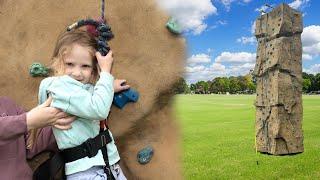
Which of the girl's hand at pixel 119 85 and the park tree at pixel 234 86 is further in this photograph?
the park tree at pixel 234 86

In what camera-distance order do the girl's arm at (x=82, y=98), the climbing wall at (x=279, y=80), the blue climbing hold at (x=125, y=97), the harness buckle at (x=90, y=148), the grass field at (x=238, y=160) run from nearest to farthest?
the girl's arm at (x=82, y=98), the harness buckle at (x=90, y=148), the blue climbing hold at (x=125, y=97), the climbing wall at (x=279, y=80), the grass field at (x=238, y=160)

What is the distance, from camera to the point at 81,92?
1.71 metres

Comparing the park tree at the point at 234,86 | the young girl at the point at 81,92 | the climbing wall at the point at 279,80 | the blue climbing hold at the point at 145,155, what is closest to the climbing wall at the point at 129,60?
the blue climbing hold at the point at 145,155

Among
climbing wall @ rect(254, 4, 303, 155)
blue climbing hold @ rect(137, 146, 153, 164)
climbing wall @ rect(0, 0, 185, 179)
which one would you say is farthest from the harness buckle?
climbing wall @ rect(254, 4, 303, 155)

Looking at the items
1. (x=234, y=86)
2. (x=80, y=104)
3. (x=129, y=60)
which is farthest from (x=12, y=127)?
(x=234, y=86)

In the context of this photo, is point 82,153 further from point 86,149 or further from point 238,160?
point 238,160

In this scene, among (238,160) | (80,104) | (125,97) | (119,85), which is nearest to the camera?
(80,104)

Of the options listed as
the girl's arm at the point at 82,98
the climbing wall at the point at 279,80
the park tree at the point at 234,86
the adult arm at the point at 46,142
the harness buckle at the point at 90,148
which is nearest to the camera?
the girl's arm at the point at 82,98

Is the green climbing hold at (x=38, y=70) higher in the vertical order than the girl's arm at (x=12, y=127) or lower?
higher

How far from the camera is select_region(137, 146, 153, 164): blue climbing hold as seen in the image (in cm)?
240

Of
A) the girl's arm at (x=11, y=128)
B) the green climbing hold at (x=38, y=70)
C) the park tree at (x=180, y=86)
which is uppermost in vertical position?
the green climbing hold at (x=38, y=70)

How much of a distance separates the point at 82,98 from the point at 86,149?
0.77ft

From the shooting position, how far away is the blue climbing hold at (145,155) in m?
2.40

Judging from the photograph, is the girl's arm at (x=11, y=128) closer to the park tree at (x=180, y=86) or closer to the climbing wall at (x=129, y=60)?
the climbing wall at (x=129, y=60)
